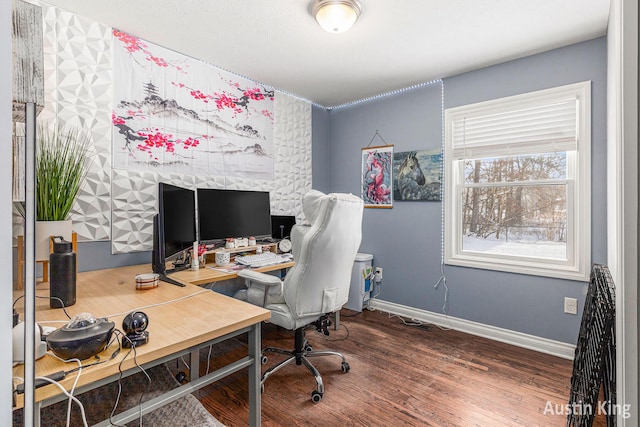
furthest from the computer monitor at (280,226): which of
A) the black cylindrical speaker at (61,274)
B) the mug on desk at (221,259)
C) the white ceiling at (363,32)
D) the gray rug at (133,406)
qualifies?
the black cylindrical speaker at (61,274)

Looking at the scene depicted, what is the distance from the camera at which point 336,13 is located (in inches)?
73.8

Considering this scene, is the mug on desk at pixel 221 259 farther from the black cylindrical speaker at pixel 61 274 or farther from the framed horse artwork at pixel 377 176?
the framed horse artwork at pixel 377 176

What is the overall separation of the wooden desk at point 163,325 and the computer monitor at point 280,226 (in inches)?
59.7

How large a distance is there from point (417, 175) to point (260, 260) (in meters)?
1.86

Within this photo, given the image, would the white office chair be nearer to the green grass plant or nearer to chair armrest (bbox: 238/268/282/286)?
chair armrest (bbox: 238/268/282/286)

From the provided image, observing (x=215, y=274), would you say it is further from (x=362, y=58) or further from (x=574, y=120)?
(x=574, y=120)

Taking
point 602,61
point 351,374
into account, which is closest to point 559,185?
point 602,61

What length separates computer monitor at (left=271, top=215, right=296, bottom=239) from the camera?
3213mm

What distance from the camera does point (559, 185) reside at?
8.14 feet

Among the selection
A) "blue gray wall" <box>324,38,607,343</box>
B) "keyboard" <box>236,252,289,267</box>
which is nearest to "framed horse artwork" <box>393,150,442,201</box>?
"blue gray wall" <box>324,38,607,343</box>

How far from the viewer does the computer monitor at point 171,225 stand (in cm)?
174

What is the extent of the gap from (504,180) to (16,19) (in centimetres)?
314

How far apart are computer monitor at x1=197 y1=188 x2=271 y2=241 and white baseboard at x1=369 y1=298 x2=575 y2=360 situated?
5.34 ft

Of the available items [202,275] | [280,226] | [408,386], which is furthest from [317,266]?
[280,226]
